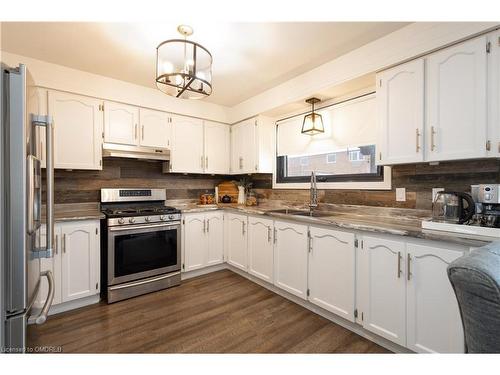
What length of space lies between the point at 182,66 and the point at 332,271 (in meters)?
1.96

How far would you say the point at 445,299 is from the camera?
4.50 feet

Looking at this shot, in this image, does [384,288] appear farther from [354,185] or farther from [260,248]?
[260,248]

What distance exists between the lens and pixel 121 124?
272cm

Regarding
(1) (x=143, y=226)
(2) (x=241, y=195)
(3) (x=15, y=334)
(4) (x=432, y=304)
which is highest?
(2) (x=241, y=195)

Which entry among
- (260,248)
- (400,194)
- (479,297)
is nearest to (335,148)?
(400,194)

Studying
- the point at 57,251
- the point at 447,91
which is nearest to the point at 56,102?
the point at 57,251

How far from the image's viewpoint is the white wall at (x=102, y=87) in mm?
2248

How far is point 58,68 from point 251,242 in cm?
269

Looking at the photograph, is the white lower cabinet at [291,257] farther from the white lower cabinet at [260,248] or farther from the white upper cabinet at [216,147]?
the white upper cabinet at [216,147]

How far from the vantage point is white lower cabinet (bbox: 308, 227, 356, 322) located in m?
1.82

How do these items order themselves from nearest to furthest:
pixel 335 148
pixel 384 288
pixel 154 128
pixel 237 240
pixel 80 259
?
A: pixel 384 288
pixel 80 259
pixel 335 148
pixel 154 128
pixel 237 240

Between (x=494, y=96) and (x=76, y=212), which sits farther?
(x=76, y=212)

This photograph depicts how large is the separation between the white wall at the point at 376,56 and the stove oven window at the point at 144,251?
6.66ft

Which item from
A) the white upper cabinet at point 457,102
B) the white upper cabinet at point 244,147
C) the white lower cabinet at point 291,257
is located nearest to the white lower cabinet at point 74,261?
the white lower cabinet at point 291,257
